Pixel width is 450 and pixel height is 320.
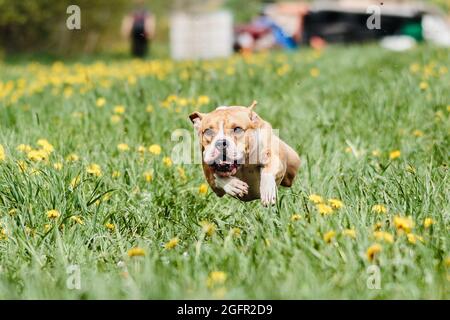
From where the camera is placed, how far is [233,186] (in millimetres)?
2537

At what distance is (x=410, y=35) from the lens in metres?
Answer: 18.2

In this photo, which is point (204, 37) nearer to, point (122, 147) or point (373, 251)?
point (122, 147)

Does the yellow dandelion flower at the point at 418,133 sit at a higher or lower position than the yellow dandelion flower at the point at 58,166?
higher

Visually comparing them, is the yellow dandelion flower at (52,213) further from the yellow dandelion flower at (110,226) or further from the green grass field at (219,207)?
the yellow dandelion flower at (110,226)

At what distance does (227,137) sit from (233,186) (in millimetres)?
178

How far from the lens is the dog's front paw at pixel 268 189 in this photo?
2.56m

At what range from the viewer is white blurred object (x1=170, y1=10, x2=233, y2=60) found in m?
18.5

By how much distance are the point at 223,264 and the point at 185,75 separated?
4420 millimetres

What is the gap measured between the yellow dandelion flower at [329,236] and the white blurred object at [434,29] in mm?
16932

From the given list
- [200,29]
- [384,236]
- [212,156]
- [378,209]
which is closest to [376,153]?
[378,209]

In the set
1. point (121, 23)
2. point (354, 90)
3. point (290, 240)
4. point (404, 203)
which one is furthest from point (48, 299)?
point (121, 23)

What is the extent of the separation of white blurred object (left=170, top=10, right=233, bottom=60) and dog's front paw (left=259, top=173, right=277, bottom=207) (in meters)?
15.9

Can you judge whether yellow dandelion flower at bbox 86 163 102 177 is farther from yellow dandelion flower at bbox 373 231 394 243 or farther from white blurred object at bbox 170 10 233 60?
white blurred object at bbox 170 10 233 60

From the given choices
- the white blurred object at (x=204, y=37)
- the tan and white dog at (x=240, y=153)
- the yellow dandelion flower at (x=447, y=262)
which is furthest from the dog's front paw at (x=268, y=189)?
the white blurred object at (x=204, y=37)
